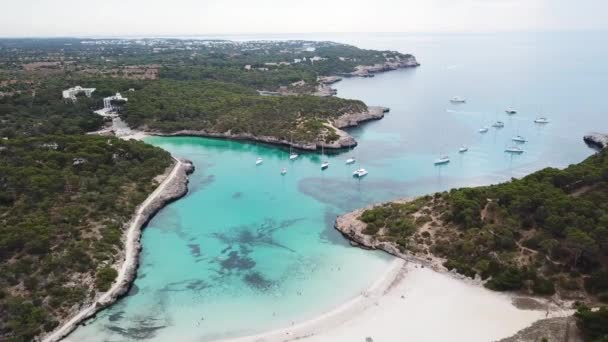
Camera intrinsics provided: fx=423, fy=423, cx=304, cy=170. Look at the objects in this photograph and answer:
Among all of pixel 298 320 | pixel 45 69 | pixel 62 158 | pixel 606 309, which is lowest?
pixel 298 320

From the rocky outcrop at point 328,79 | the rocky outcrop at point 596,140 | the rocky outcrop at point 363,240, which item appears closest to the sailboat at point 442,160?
the rocky outcrop at point 363,240

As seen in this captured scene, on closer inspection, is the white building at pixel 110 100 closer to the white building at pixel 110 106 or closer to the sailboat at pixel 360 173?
the white building at pixel 110 106

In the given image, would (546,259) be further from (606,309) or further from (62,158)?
(62,158)

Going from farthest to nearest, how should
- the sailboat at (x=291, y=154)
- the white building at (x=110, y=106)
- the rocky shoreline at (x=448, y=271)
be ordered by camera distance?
the white building at (x=110, y=106), the sailboat at (x=291, y=154), the rocky shoreline at (x=448, y=271)

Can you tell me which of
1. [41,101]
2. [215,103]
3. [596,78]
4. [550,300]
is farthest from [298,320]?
[596,78]

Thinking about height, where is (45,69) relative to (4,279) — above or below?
above

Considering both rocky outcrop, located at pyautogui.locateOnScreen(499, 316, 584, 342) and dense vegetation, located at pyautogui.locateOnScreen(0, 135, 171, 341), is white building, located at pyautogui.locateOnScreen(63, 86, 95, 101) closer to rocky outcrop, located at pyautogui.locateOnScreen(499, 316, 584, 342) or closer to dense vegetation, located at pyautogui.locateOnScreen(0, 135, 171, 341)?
dense vegetation, located at pyautogui.locateOnScreen(0, 135, 171, 341)
